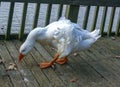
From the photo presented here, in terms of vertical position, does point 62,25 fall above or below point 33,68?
above

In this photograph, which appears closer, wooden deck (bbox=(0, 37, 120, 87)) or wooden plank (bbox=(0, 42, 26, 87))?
Answer: wooden plank (bbox=(0, 42, 26, 87))

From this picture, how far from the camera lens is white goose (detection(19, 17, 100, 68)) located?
12.0 feet

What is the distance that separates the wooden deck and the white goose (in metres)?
0.17

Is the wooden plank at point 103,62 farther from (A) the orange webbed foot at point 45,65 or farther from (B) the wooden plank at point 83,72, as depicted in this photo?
(A) the orange webbed foot at point 45,65

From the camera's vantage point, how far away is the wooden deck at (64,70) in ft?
11.6

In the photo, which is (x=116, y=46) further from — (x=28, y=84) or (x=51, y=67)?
(x=28, y=84)

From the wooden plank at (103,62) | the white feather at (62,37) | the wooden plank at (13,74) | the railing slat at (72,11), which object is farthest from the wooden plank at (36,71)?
the railing slat at (72,11)

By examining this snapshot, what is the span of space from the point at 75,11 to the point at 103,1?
1.56 feet

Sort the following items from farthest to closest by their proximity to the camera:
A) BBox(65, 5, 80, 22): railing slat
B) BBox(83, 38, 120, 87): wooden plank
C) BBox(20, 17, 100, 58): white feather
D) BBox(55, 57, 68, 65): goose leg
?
BBox(65, 5, 80, 22): railing slat → BBox(55, 57, 68, 65): goose leg → BBox(83, 38, 120, 87): wooden plank → BBox(20, 17, 100, 58): white feather

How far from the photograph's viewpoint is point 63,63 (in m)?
4.07

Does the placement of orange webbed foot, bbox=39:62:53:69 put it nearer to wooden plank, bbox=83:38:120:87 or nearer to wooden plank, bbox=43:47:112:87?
wooden plank, bbox=43:47:112:87

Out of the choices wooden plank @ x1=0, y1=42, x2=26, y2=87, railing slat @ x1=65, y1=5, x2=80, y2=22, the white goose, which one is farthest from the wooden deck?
railing slat @ x1=65, y1=5, x2=80, y2=22

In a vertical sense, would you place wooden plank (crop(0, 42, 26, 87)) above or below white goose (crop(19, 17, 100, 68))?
below

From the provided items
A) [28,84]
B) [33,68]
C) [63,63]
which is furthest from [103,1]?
[28,84]
